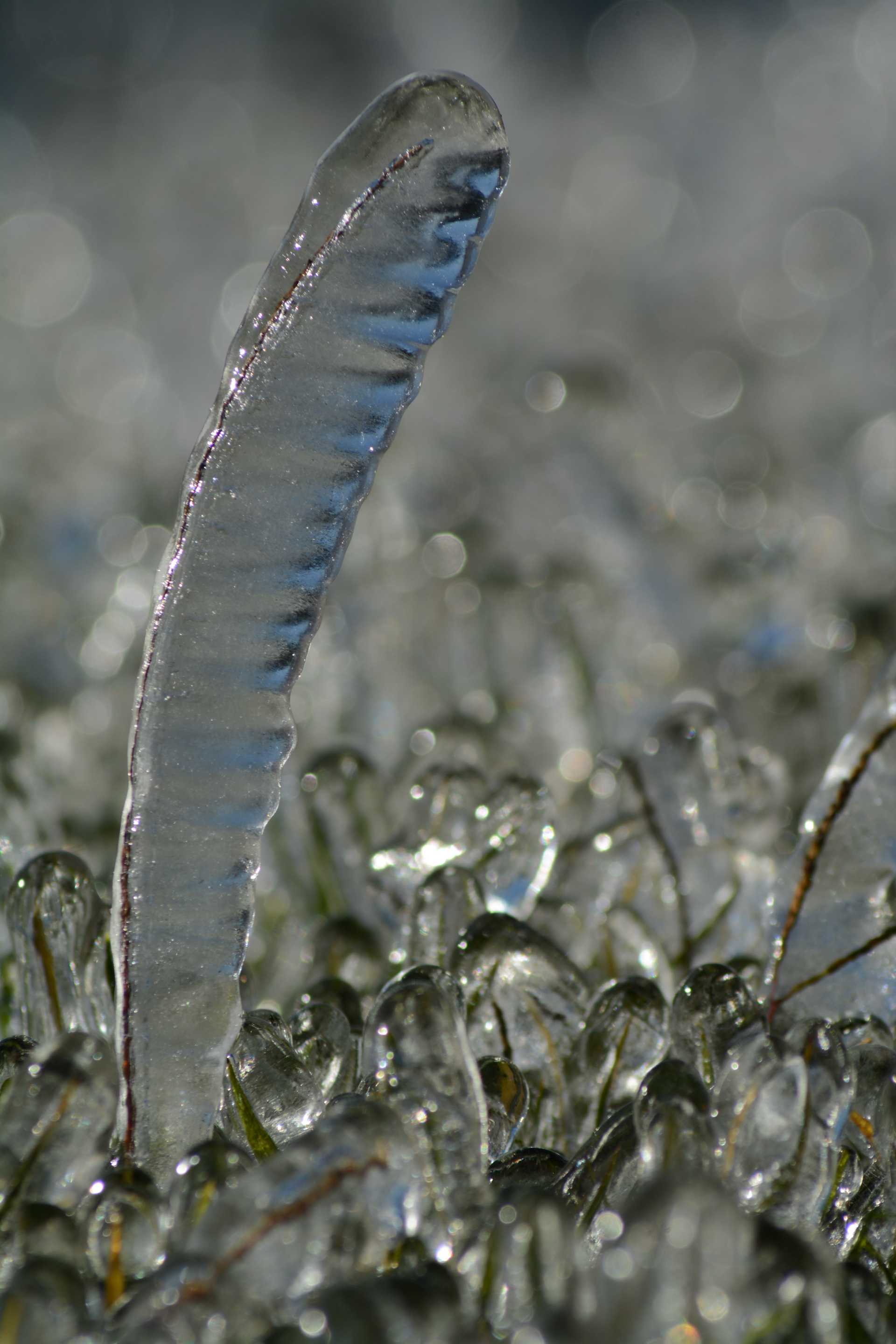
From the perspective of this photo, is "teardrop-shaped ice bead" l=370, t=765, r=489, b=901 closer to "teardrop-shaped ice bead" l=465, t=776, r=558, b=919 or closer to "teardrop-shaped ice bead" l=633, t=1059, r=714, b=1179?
"teardrop-shaped ice bead" l=465, t=776, r=558, b=919

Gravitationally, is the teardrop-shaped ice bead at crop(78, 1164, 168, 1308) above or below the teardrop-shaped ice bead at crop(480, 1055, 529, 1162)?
below

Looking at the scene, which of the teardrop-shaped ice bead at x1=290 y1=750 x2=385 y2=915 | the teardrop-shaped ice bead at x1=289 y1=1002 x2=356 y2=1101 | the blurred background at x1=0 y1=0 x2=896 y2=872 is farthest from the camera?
the blurred background at x1=0 y1=0 x2=896 y2=872

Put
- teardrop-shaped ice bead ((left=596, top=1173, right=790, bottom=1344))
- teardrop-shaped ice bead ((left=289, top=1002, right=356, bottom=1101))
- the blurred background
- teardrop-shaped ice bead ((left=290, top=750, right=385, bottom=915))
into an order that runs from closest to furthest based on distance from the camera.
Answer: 1. teardrop-shaped ice bead ((left=596, top=1173, right=790, bottom=1344))
2. teardrop-shaped ice bead ((left=289, top=1002, right=356, bottom=1101))
3. teardrop-shaped ice bead ((left=290, top=750, right=385, bottom=915))
4. the blurred background

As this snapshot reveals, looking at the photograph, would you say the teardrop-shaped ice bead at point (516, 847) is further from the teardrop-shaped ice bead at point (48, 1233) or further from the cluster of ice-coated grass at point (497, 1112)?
the teardrop-shaped ice bead at point (48, 1233)

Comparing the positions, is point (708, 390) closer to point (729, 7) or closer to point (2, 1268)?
point (729, 7)

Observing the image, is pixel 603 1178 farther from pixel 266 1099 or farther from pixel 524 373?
pixel 524 373

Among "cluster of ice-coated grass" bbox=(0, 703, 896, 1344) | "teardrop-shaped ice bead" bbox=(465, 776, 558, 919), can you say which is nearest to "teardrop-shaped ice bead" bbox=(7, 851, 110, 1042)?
"cluster of ice-coated grass" bbox=(0, 703, 896, 1344)

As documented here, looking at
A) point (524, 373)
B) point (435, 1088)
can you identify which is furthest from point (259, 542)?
point (524, 373)

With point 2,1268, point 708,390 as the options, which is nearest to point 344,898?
point 2,1268
